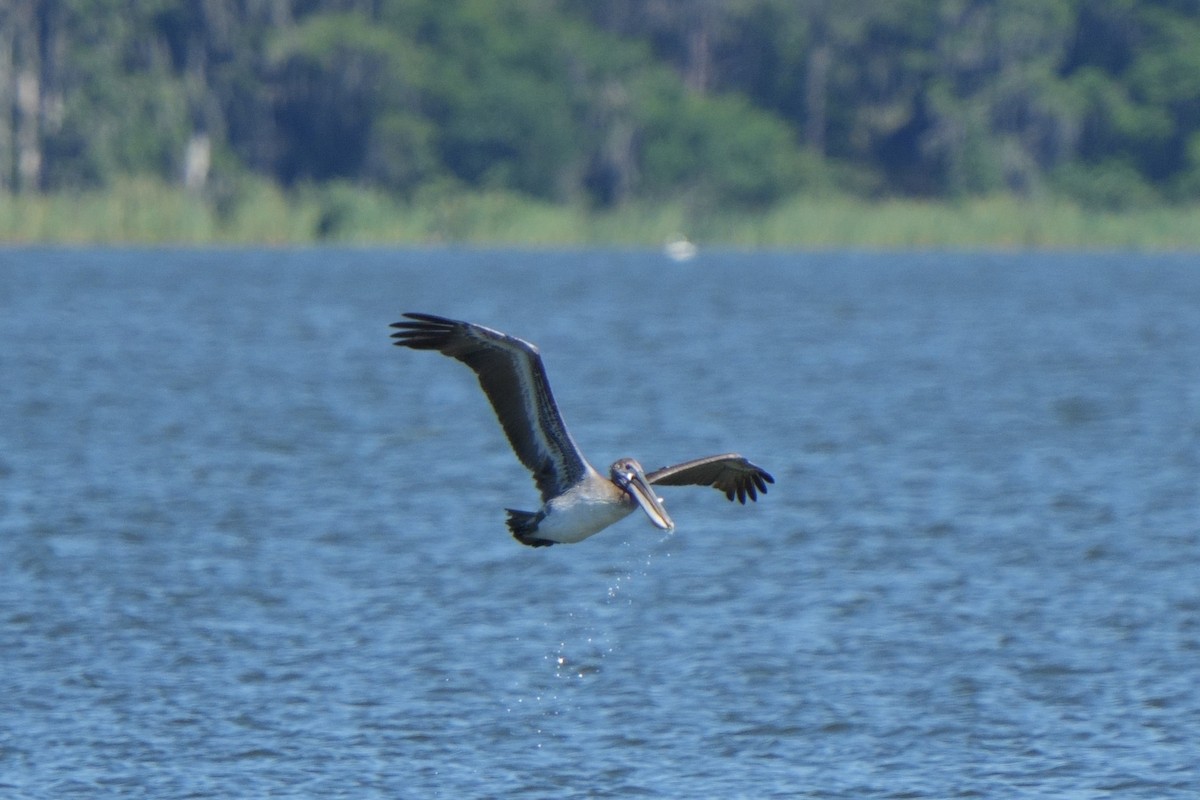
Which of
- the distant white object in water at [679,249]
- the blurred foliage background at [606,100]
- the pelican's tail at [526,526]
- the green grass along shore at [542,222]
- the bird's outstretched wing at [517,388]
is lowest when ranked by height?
the distant white object in water at [679,249]

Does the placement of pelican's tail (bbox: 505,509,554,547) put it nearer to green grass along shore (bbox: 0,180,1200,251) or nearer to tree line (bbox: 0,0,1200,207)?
green grass along shore (bbox: 0,180,1200,251)

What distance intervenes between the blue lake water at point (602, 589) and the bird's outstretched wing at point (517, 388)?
1.44m

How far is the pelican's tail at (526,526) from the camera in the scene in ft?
31.0

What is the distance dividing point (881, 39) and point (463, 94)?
42.8ft

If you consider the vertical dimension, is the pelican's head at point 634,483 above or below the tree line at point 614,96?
above

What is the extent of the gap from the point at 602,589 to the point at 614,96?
54.8 m

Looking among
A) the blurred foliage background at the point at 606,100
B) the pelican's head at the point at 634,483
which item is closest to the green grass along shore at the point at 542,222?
the blurred foliage background at the point at 606,100

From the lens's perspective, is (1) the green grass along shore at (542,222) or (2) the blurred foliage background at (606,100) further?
(2) the blurred foliage background at (606,100)

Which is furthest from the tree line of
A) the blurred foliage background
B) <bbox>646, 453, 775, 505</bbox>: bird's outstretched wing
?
<bbox>646, 453, 775, 505</bbox>: bird's outstretched wing

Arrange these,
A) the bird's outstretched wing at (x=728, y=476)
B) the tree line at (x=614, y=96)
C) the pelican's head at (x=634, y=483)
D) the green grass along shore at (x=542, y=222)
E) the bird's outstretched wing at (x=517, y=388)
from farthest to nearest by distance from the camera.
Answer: the tree line at (x=614, y=96), the green grass along shore at (x=542, y=222), the bird's outstretched wing at (x=728, y=476), the pelican's head at (x=634, y=483), the bird's outstretched wing at (x=517, y=388)

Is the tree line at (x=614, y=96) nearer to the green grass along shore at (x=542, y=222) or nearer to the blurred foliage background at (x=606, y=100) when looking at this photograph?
the blurred foliage background at (x=606, y=100)

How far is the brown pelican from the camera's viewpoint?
8953 millimetres

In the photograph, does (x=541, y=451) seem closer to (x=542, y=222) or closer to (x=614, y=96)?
(x=542, y=222)

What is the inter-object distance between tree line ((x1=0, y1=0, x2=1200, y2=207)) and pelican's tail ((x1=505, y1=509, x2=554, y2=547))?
172ft
